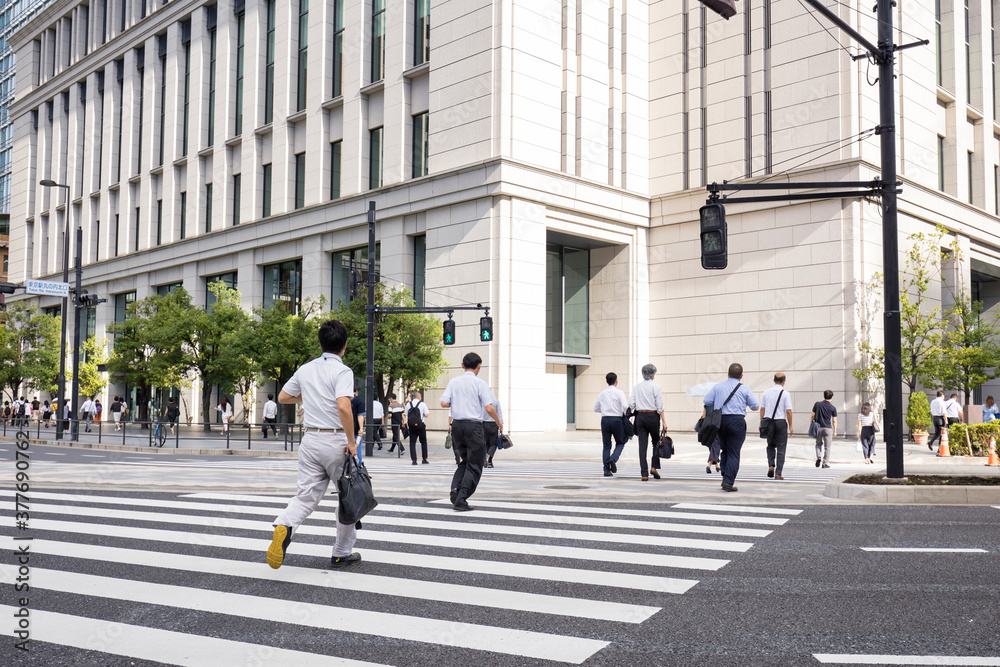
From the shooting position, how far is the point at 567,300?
36.3 m

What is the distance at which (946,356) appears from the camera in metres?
30.2

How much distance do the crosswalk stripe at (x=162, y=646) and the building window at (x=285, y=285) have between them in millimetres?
33621

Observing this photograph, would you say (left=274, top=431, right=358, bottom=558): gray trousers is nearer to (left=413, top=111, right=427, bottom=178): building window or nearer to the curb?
the curb

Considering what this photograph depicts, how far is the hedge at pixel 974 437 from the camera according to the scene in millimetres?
20186

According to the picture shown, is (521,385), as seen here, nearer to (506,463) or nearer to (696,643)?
(506,463)

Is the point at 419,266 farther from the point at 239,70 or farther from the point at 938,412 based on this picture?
the point at 938,412

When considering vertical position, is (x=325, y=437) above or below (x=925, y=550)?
above

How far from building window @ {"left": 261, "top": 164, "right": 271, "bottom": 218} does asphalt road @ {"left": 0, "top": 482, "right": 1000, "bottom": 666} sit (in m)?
32.5

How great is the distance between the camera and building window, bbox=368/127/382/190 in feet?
→ 114

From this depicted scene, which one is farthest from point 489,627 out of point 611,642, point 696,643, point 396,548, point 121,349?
point 121,349

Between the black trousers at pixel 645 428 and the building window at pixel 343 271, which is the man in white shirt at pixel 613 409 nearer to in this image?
the black trousers at pixel 645 428

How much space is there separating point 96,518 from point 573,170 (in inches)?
1010

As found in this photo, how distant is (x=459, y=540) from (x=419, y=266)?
26318 mm

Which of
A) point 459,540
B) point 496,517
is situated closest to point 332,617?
point 459,540
